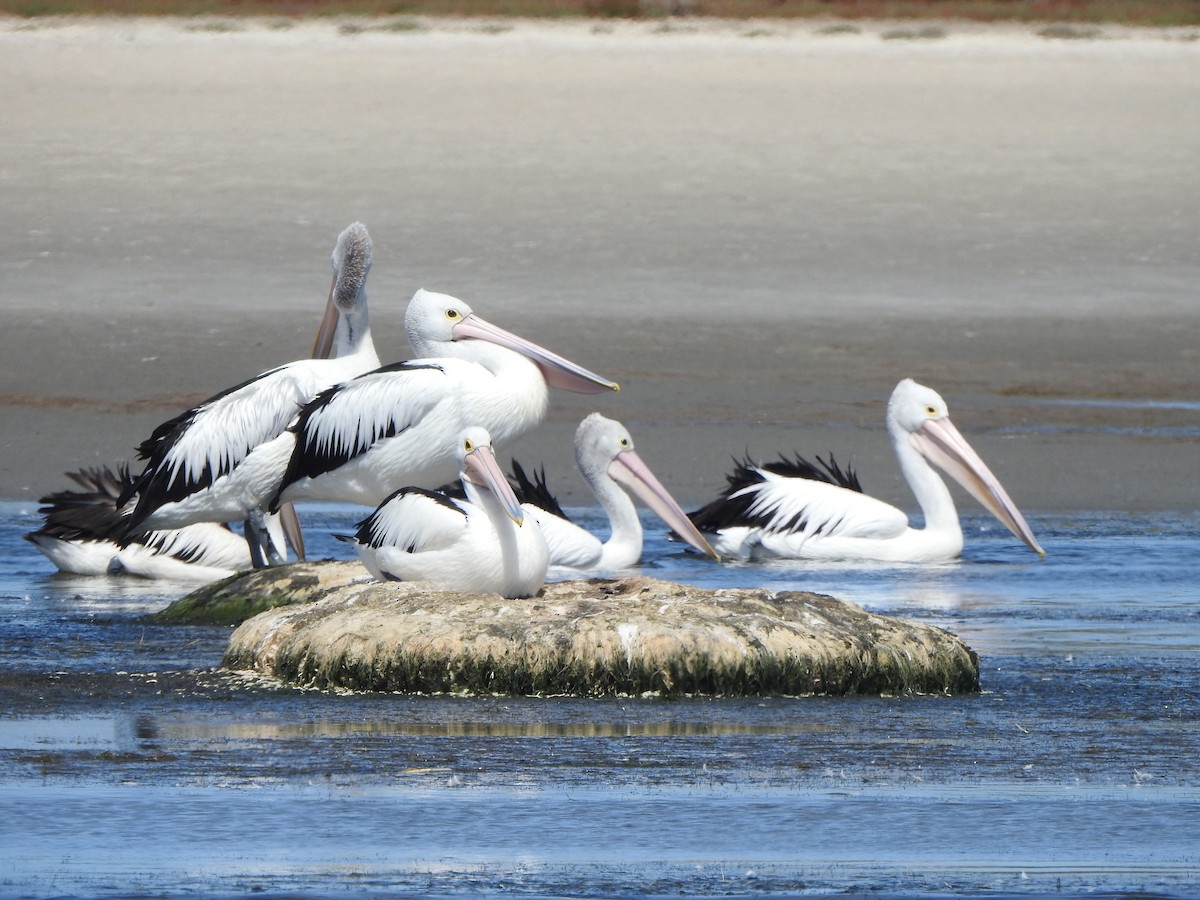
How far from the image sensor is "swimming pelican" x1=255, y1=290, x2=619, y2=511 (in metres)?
7.85

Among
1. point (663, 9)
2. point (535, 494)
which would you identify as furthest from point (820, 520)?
point (663, 9)

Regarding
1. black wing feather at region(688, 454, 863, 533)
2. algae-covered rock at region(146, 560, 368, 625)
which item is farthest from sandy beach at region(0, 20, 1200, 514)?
algae-covered rock at region(146, 560, 368, 625)

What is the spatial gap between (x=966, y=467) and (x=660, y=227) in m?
7.00

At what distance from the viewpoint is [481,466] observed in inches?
268

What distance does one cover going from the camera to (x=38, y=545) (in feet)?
29.1

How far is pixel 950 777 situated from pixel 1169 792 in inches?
17.5

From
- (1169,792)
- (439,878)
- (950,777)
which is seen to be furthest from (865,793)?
(439,878)

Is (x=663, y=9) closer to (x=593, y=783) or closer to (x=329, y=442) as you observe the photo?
(x=329, y=442)

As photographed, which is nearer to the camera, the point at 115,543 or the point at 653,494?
the point at 115,543

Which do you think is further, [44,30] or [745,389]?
[44,30]

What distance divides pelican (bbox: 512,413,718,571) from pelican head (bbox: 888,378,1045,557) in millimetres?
1328

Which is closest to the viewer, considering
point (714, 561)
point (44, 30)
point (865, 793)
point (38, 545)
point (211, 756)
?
point (865, 793)

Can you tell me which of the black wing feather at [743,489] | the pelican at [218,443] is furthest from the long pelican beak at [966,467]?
the pelican at [218,443]

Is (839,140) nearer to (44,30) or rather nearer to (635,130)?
(635,130)
